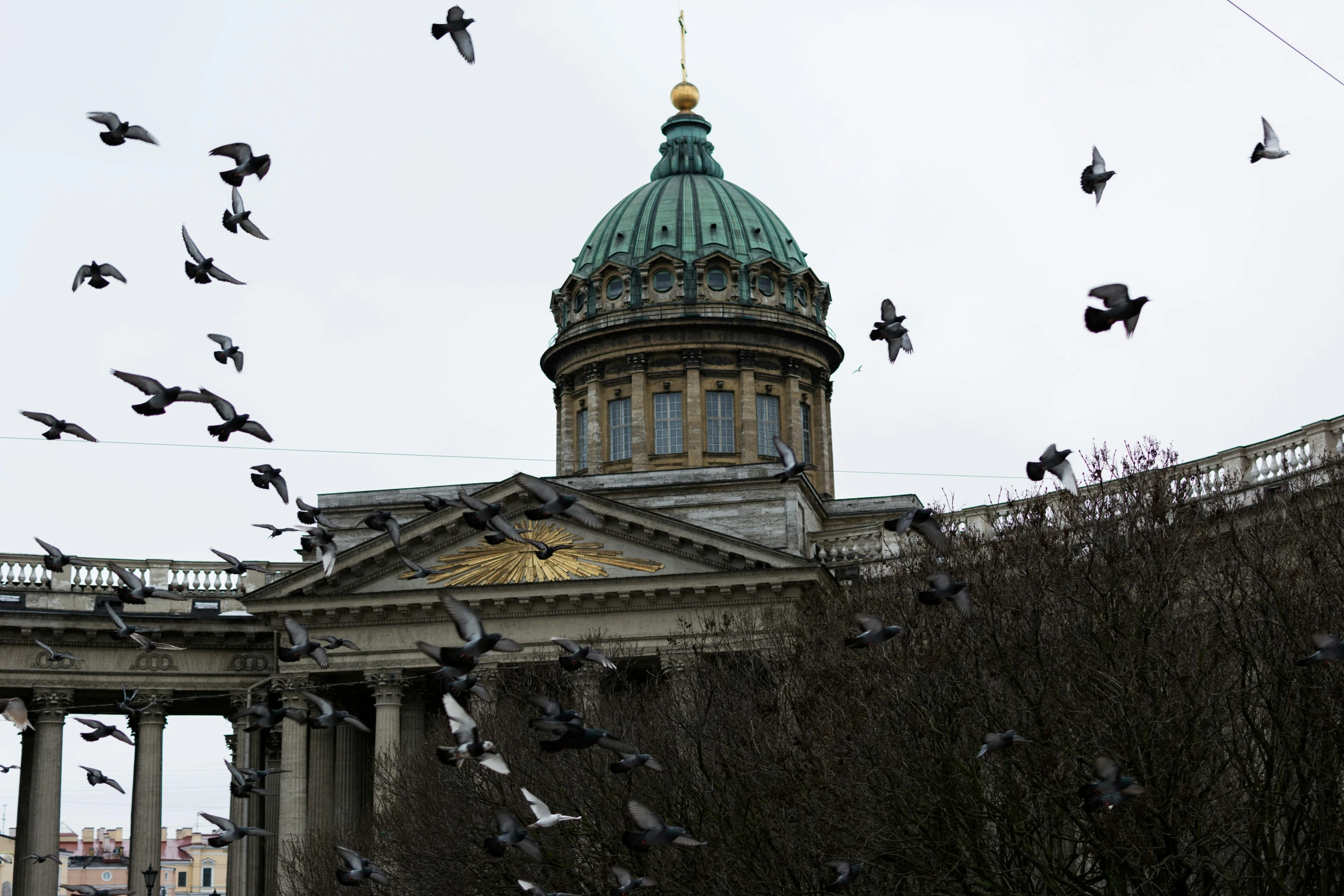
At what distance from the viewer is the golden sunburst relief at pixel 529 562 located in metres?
55.5

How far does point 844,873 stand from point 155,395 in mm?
10337

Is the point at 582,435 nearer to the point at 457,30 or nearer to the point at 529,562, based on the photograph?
the point at 529,562

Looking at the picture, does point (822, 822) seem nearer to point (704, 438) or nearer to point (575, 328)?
point (704, 438)

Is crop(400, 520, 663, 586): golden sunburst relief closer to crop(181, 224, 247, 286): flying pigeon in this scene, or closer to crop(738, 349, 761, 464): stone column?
crop(738, 349, 761, 464): stone column

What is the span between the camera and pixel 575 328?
8250 centimetres

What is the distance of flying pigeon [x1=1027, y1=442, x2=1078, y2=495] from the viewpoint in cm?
2234

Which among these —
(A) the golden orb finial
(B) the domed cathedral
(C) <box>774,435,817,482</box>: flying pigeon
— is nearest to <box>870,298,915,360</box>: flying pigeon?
(C) <box>774,435,817,482</box>: flying pigeon

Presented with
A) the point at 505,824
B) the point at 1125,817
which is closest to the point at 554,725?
the point at 505,824

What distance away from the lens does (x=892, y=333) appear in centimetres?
2492

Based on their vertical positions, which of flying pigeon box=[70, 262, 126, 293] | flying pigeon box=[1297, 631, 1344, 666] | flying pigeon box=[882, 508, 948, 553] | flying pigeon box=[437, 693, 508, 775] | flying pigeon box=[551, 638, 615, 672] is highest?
flying pigeon box=[70, 262, 126, 293]

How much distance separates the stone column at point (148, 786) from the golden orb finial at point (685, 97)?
44.4 m

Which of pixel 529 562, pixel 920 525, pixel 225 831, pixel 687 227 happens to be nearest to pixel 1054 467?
pixel 920 525

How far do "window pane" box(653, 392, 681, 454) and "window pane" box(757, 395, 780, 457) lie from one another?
306 centimetres

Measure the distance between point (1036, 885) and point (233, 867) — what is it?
1501 inches
